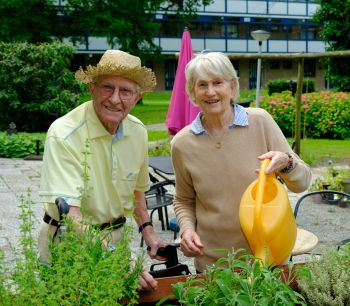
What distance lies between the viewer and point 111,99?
2.39 m

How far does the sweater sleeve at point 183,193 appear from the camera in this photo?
2.67 m

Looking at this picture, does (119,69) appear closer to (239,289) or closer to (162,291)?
(162,291)

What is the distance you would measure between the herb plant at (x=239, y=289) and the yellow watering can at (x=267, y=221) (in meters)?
0.13

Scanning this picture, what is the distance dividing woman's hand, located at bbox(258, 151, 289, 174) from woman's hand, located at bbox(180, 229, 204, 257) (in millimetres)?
428

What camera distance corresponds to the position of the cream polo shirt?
2242mm

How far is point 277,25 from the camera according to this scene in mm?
51625

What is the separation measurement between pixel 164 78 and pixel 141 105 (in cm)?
1532

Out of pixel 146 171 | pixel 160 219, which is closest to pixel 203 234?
pixel 146 171

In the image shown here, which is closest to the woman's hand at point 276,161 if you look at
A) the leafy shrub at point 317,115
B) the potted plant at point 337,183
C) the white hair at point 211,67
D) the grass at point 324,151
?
the white hair at point 211,67

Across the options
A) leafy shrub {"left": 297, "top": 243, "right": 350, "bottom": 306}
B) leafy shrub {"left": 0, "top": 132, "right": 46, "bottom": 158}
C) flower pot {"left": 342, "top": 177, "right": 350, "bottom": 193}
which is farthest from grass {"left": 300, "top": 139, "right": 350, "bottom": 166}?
leafy shrub {"left": 297, "top": 243, "right": 350, "bottom": 306}

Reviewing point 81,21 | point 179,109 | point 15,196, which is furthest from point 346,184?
point 81,21

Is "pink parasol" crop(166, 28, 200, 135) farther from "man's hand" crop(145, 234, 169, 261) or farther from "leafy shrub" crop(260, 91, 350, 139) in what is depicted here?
"leafy shrub" crop(260, 91, 350, 139)

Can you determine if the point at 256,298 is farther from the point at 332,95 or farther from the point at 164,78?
the point at 164,78

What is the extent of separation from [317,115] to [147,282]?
54.2 ft
